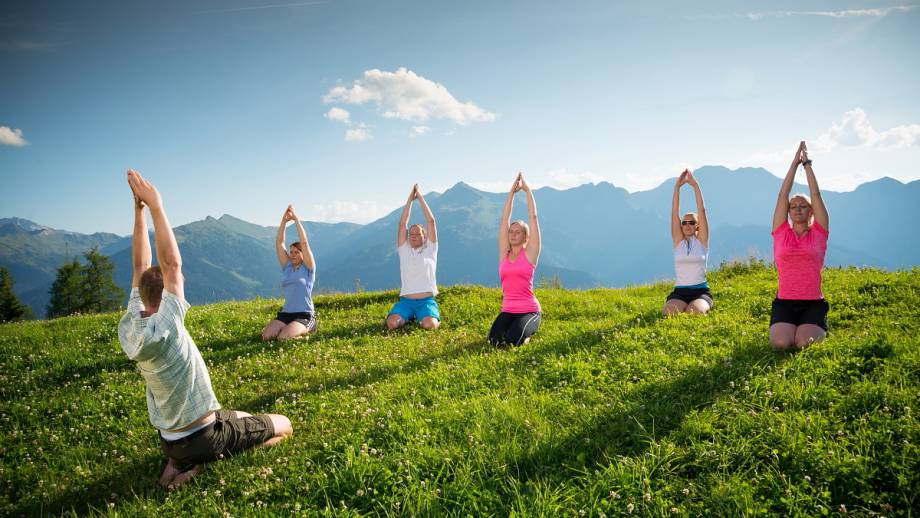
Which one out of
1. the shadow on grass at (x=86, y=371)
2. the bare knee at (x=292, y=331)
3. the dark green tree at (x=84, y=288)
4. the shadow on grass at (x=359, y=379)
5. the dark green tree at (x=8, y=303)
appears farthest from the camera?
the dark green tree at (x=84, y=288)

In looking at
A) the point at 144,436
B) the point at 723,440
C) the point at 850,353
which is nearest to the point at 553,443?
the point at 723,440

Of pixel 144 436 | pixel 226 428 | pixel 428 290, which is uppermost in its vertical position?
pixel 428 290

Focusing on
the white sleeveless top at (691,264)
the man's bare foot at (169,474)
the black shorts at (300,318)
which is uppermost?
the white sleeveless top at (691,264)

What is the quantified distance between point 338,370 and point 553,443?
492cm

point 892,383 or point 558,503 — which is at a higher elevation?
point 892,383

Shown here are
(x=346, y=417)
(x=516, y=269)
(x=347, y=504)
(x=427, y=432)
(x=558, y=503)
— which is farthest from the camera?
(x=516, y=269)

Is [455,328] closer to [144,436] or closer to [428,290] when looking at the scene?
[428,290]

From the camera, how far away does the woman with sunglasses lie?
11.0m

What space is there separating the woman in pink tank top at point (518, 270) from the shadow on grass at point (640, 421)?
3.71 meters

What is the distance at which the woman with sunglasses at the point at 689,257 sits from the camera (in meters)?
11.0

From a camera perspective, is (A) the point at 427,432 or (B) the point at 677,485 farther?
A: (A) the point at 427,432

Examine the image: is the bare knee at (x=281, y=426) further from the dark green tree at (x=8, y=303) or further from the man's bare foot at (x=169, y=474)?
the dark green tree at (x=8, y=303)

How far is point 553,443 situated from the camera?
5.28 metres

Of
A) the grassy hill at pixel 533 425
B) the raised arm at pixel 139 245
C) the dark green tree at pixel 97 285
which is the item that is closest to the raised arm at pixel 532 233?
the grassy hill at pixel 533 425
